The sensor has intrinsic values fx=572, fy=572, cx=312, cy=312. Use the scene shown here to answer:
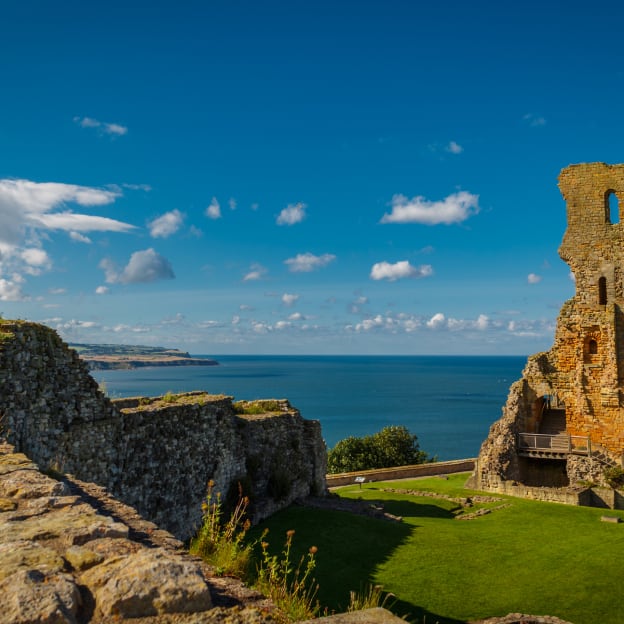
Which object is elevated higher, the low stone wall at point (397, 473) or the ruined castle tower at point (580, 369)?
the ruined castle tower at point (580, 369)

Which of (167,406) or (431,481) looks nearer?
(167,406)

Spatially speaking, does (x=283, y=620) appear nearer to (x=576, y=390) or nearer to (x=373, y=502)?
(x=373, y=502)

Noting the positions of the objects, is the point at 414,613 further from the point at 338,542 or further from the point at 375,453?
the point at 375,453

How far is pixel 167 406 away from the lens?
1410 cm

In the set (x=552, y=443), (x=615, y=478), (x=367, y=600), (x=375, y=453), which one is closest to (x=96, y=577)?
(x=367, y=600)

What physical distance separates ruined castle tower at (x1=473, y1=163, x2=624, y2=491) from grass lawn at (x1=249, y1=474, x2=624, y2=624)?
319 inches

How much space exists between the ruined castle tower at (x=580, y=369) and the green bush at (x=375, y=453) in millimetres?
15121

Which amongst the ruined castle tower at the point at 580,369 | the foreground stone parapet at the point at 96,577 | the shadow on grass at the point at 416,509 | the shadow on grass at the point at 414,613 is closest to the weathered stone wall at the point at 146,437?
the shadow on grass at the point at 416,509

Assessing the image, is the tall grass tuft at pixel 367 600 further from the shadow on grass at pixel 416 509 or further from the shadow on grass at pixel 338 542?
the shadow on grass at pixel 416 509

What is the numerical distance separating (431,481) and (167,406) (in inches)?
809

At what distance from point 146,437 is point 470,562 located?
8.41 metres

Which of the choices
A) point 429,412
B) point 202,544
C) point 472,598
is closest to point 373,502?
point 472,598

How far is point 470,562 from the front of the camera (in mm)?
14031

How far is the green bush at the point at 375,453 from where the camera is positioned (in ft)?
145
